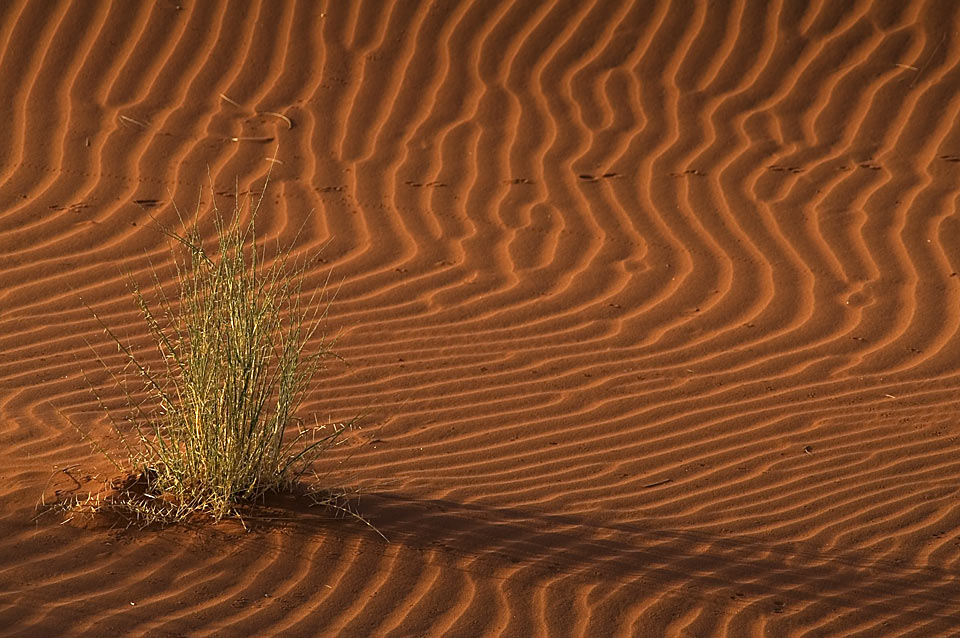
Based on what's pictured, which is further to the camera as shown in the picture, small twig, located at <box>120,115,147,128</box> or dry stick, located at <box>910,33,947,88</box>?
dry stick, located at <box>910,33,947,88</box>

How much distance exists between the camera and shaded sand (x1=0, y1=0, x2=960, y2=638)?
15.1 feet

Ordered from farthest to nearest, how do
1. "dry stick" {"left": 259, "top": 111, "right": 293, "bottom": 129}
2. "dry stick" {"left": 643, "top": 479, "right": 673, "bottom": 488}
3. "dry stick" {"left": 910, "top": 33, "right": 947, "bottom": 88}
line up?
1. "dry stick" {"left": 910, "top": 33, "right": 947, "bottom": 88}
2. "dry stick" {"left": 259, "top": 111, "right": 293, "bottom": 129}
3. "dry stick" {"left": 643, "top": 479, "right": 673, "bottom": 488}

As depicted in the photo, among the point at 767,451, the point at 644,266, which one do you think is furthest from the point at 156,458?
the point at 644,266

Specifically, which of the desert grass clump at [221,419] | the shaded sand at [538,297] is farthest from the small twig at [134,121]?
the desert grass clump at [221,419]

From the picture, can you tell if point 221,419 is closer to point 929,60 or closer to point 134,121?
point 134,121

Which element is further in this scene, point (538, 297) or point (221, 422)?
point (538, 297)

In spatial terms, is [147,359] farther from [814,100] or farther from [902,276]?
[814,100]

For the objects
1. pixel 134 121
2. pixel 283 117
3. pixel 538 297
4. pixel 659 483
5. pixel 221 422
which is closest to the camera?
pixel 221 422

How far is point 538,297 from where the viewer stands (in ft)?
23.8

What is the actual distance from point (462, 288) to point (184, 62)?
3070mm

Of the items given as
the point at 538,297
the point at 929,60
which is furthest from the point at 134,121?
the point at 929,60

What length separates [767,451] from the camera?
5805 millimetres

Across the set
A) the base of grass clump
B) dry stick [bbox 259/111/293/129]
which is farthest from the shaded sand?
the base of grass clump

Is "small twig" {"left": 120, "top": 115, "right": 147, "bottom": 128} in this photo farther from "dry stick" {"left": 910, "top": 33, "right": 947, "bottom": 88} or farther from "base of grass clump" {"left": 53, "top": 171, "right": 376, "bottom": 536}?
"dry stick" {"left": 910, "top": 33, "right": 947, "bottom": 88}
